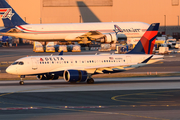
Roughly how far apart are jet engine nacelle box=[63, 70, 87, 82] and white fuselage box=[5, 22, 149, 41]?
50712 millimetres

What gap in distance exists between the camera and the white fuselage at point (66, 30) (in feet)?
274

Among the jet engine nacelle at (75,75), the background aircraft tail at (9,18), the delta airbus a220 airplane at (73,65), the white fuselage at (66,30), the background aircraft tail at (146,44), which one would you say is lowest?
the jet engine nacelle at (75,75)

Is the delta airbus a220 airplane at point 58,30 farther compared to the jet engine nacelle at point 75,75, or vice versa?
the delta airbus a220 airplane at point 58,30

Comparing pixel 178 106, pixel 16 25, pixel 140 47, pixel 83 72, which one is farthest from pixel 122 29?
pixel 178 106

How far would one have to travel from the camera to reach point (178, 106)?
23.6 meters

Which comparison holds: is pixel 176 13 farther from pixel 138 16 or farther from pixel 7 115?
pixel 7 115

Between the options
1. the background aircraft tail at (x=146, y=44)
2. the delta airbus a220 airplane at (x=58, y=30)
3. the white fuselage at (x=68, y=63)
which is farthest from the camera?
the delta airbus a220 airplane at (x=58, y=30)

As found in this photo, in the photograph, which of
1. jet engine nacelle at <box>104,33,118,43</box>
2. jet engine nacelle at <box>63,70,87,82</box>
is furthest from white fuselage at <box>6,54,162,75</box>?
jet engine nacelle at <box>104,33,118,43</box>

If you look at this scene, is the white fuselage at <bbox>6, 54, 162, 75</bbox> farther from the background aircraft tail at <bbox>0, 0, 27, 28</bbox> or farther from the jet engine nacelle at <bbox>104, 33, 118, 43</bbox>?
the background aircraft tail at <bbox>0, 0, 27, 28</bbox>

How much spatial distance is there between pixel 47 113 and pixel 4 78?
22.7 metres

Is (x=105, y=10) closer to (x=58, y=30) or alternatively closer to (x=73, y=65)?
(x=58, y=30)

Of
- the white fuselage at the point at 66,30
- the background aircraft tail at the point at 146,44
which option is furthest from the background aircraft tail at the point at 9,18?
the background aircraft tail at the point at 146,44

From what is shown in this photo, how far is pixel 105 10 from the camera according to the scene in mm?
130375

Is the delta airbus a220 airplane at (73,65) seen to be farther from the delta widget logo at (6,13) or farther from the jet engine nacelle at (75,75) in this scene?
the delta widget logo at (6,13)
